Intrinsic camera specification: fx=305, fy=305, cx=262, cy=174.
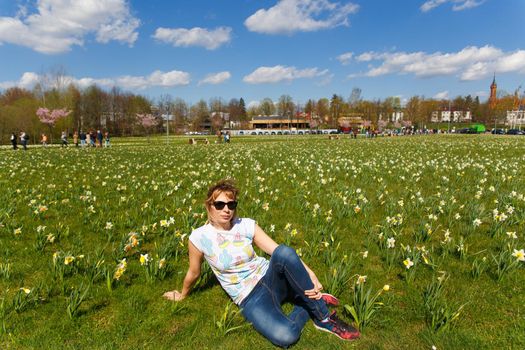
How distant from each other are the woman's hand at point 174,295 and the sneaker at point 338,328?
1553 millimetres

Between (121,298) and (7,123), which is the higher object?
(7,123)

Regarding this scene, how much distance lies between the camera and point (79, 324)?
3061 mm

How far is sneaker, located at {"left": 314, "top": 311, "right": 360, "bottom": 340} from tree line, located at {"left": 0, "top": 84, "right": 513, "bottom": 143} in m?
38.4

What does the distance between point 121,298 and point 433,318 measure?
330cm

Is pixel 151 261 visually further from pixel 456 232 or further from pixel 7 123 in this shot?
pixel 7 123

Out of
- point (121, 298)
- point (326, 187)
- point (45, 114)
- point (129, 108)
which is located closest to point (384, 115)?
point (129, 108)

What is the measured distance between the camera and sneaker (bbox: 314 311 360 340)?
115 inches

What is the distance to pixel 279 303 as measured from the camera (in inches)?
129

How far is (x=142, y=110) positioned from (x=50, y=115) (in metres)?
38.2

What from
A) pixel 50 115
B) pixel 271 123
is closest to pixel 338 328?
pixel 50 115

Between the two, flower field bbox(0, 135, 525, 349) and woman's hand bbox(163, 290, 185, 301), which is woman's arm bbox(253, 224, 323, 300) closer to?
flower field bbox(0, 135, 525, 349)

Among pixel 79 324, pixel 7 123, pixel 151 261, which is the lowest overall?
pixel 79 324

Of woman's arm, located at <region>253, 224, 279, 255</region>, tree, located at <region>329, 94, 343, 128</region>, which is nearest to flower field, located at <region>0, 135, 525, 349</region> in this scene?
woman's arm, located at <region>253, 224, 279, 255</region>

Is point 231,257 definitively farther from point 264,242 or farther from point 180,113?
point 180,113
